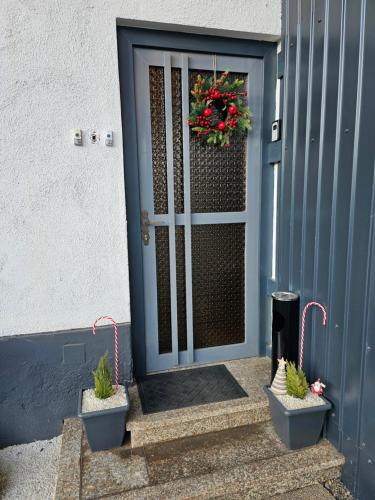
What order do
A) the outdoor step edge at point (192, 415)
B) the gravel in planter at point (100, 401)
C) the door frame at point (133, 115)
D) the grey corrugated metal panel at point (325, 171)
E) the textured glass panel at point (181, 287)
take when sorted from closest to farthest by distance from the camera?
the grey corrugated metal panel at point (325, 171)
the gravel in planter at point (100, 401)
the outdoor step edge at point (192, 415)
the door frame at point (133, 115)
the textured glass panel at point (181, 287)

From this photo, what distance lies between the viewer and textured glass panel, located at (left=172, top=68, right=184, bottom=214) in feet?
8.02

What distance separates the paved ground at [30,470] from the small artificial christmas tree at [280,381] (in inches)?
56.8

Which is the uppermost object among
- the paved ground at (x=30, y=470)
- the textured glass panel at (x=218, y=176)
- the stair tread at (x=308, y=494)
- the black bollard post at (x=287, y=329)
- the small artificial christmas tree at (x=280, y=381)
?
the textured glass panel at (x=218, y=176)

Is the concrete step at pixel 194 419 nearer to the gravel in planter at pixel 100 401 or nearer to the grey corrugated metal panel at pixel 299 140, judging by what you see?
the gravel in planter at pixel 100 401

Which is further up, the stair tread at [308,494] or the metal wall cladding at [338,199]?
the metal wall cladding at [338,199]

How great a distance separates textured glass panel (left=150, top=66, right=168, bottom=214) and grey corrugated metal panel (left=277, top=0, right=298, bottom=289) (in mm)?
877

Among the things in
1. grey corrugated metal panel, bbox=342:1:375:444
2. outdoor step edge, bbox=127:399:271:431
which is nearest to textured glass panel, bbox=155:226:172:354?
outdoor step edge, bbox=127:399:271:431

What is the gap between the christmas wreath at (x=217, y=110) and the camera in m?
2.37

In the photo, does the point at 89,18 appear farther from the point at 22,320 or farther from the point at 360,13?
the point at 22,320

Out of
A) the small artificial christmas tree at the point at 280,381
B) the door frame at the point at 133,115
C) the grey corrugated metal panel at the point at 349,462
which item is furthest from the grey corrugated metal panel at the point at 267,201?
the grey corrugated metal panel at the point at 349,462

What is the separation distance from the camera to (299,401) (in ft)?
6.36

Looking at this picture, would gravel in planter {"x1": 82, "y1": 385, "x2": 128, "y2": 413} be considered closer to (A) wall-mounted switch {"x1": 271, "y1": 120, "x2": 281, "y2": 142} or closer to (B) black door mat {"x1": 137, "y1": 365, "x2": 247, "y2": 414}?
(B) black door mat {"x1": 137, "y1": 365, "x2": 247, "y2": 414}

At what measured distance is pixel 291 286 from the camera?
7.63ft

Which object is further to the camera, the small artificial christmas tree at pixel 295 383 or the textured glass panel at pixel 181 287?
the textured glass panel at pixel 181 287
